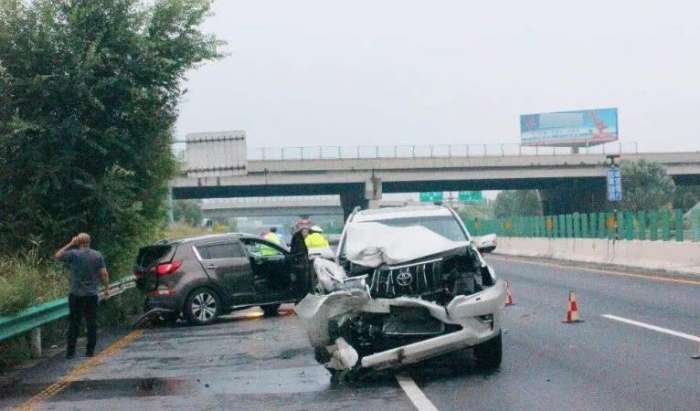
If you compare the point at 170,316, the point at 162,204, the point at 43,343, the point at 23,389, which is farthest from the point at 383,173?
the point at 23,389

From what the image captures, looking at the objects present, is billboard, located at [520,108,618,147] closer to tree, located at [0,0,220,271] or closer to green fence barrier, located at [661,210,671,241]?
green fence barrier, located at [661,210,671,241]

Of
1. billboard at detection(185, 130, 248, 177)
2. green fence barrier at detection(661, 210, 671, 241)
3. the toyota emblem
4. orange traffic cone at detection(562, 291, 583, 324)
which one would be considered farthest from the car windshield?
billboard at detection(185, 130, 248, 177)

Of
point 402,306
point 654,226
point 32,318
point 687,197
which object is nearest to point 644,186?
point 687,197

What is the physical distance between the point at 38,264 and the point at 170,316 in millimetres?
2733

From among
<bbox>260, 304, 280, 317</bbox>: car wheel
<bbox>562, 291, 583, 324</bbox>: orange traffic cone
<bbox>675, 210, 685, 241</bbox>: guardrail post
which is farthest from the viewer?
<bbox>675, 210, 685, 241</bbox>: guardrail post

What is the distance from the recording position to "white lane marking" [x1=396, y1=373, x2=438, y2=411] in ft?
32.5

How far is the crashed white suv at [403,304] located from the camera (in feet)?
37.3

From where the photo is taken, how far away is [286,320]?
20.5m

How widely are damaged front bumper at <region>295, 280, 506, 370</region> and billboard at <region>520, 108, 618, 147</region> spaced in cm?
9432

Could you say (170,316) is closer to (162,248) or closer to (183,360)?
(162,248)

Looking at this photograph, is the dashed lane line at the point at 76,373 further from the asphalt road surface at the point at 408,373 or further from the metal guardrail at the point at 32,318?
the metal guardrail at the point at 32,318

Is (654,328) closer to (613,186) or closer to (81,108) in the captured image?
(81,108)

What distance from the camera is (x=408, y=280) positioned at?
11977 mm

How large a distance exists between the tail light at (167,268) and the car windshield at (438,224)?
6088mm
